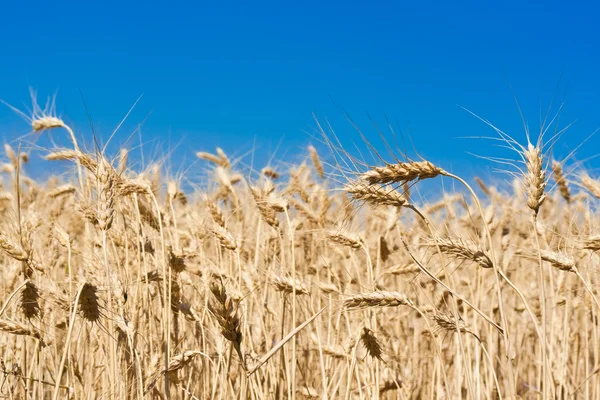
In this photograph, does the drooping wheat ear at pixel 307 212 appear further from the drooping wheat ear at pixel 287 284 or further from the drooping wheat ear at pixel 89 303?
the drooping wheat ear at pixel 89 303

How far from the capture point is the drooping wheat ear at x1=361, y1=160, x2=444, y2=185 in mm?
1792

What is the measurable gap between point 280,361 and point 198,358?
43 centimetres

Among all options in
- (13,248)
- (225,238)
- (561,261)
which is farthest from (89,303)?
(561,261)

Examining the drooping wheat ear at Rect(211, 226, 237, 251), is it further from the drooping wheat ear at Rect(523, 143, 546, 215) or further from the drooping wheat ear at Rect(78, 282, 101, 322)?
the drooping wheat ear at Rect(523, 143, 546, 215)

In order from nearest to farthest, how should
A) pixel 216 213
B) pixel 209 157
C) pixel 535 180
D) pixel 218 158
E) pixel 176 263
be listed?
1. pixel 535 180
2. pixel 176 263
3. pixel 216 213
4. pixel 218 158
5. pixel 209 157

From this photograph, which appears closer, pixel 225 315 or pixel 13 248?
pixel 225 315

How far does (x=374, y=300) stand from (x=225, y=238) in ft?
3.17

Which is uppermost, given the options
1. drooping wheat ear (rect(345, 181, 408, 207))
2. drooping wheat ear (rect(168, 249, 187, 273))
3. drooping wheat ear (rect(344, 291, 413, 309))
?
drooping wheat ear (rect(345, 181, 408, 207))

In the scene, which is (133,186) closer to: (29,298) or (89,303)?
(29,298)

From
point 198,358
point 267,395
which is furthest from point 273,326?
point 267,395

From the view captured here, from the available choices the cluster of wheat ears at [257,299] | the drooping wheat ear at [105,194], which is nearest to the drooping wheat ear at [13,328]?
the cluster of wheat ears at [257,299]

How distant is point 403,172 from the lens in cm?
179

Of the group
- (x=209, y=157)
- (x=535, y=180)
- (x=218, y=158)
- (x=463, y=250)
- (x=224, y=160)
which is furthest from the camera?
(x=209, y=157)

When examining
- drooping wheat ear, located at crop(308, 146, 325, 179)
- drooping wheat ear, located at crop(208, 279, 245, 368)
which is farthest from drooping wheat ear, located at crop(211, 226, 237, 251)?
drooping wheat ear, located at crop(308, 146, 325, 179)
